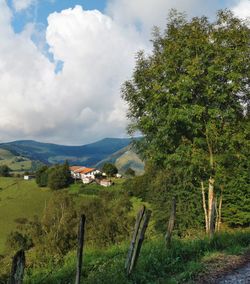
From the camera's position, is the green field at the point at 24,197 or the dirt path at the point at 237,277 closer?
the dirt path at the point at 237,277

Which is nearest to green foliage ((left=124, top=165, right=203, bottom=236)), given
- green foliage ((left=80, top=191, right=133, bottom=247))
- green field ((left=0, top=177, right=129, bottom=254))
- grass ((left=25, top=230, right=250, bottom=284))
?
green foliage ((left=80, top=191, right=133, bottom=247))

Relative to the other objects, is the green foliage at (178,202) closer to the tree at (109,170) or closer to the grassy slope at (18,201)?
the grassy slope at (18,201)

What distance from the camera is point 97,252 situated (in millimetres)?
11555

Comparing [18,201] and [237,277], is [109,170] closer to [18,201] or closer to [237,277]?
[18,201]

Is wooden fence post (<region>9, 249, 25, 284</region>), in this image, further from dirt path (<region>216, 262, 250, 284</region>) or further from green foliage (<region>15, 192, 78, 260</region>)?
green foliage (<region>15, 192, 78, 260</region>)

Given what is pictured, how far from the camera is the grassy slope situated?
11238cm

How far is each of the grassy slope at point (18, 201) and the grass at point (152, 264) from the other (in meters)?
86.2

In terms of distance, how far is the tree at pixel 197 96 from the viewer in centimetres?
1727

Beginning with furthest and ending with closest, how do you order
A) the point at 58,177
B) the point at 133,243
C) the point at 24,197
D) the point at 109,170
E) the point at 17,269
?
the point at 109,170 → the point at 58,177 → the point at 24,197 → the point at 133,243 → the point at 17,269

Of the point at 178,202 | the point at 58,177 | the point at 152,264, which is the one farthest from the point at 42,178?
the point at 152,264

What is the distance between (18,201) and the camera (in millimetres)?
136500

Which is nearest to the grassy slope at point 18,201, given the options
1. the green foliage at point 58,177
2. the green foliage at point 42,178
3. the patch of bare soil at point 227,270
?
the green foliage at point 42,178

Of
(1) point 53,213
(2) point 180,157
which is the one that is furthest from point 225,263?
(1) point 53,213

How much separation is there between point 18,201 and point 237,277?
136m
